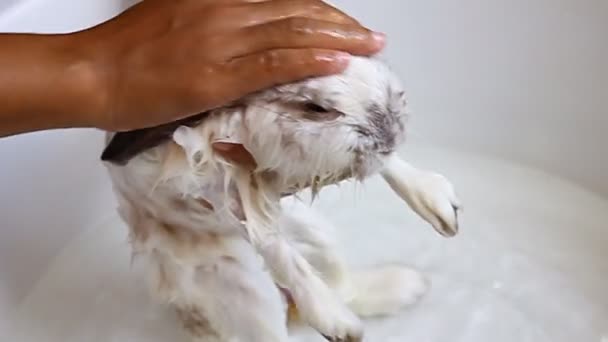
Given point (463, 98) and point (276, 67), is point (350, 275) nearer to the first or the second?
point (463, 98)

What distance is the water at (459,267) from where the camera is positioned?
4.01 feet

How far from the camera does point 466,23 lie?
4.45 feet

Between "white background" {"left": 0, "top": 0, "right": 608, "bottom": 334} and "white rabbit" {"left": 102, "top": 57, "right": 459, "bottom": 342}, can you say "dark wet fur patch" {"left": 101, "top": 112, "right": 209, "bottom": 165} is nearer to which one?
"white rabbit" {"left": 102, "top": 57, "right": 459, "bottom": 342}

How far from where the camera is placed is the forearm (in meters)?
0.83


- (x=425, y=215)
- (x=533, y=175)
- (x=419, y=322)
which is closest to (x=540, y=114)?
(x=533, y=175)

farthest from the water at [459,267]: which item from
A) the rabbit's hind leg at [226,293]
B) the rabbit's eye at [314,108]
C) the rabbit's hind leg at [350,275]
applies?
the rabbit's eye at [314,108]

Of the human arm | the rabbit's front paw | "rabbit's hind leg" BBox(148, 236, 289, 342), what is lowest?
"rabbit's hind leg" BBox(148, 236, 289, 342)

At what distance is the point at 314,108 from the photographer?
0.83 meters

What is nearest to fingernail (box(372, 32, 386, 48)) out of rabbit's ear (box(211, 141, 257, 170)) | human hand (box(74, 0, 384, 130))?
human hand (box(74, 0, 384, 130))

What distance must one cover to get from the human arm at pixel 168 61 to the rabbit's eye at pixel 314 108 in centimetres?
2

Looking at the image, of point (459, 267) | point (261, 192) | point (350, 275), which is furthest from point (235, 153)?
point (459, 267)

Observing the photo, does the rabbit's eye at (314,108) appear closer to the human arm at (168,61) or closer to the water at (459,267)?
the human arm at (168,61)

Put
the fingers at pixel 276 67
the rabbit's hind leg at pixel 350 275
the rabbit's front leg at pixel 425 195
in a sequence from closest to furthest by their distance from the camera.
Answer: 1. the fingers at pixel 276 67
2. the rabbit's front leg at pixel 425 195
3. the rabbit's hind leg at pixel 350 275

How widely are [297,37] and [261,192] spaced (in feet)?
0.48
